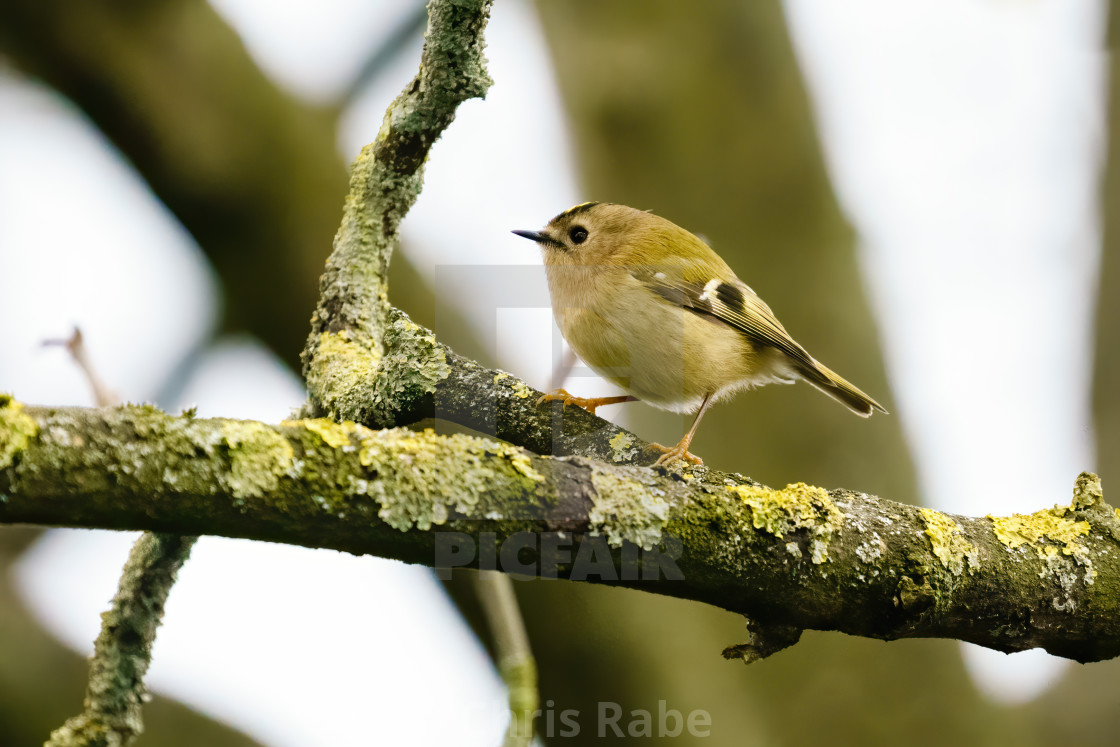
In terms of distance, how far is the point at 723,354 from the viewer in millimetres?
3139

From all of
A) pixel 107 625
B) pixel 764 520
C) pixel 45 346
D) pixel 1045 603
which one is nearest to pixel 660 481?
pixel 764 520

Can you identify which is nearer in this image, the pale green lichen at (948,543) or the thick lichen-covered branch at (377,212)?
the pale green lichen at (948,543)

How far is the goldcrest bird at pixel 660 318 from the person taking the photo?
2.98m

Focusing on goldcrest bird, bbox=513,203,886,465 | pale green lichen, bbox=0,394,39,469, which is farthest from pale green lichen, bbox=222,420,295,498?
goldcrest bird, bbox=513,203,886,465

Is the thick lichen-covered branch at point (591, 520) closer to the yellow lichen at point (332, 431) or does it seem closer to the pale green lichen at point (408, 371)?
the yellow lichen at point (332, 431)

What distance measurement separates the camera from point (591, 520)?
4.63 feet

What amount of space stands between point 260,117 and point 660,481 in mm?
2412

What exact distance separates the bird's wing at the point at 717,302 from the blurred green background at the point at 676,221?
2.55 feet

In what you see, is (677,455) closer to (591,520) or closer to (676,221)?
(591,520)

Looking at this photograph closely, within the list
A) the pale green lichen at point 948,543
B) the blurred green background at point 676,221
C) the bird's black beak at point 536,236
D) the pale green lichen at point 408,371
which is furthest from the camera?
the bird's black beak at point 536,236

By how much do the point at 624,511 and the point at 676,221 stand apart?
2929 mm

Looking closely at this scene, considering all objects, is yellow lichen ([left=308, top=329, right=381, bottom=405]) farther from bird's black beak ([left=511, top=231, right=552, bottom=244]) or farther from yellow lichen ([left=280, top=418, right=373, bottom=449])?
bird's black beak ([left=511, top=231, right=552, bottom=244])

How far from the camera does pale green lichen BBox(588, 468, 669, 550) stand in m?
1.42

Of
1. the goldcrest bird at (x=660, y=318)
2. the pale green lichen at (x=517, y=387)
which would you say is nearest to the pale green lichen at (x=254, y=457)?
the pale green lichen at (x=517, y=387)
